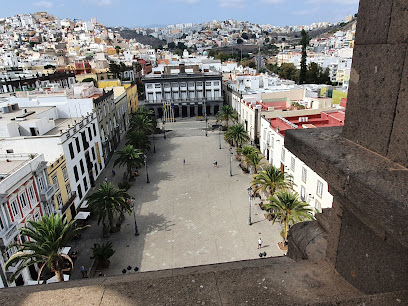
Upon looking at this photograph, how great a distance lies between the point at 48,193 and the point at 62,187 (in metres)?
3.10

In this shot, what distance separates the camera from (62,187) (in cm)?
2436

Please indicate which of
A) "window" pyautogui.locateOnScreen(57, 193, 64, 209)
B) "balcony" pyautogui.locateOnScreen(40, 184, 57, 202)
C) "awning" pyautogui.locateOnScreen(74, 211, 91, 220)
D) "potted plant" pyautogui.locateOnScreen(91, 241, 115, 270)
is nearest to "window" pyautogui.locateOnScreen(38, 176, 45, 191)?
"balcony" pyautogui.locateOnScreen(40, 184, 57, 202)

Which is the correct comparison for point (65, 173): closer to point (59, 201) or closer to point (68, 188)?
point (68, 188)

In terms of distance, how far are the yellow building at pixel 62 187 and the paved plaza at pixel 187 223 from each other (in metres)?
2.50

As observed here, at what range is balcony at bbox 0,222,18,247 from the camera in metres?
15.8

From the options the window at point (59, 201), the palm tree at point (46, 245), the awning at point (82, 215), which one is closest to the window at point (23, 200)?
the palm tree at point (46, 245)

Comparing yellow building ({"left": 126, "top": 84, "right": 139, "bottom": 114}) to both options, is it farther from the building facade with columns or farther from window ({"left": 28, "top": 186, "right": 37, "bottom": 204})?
window ({"left": 28, "top": 186, "right": 37, "bottom": 204})

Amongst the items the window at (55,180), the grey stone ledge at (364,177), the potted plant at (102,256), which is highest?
the grey stone ledge at (364,177)

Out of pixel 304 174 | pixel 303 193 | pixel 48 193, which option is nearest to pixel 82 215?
pixel 48 193

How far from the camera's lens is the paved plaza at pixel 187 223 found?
66.9 ft

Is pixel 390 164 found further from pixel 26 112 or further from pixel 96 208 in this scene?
pixel 26 112

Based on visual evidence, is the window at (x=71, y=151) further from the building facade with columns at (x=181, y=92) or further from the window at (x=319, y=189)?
the building facade with columns at (x=181, y=92)

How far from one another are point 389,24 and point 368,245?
78.1 inches

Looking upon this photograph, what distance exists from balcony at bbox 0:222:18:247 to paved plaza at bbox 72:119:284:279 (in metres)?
4.75
